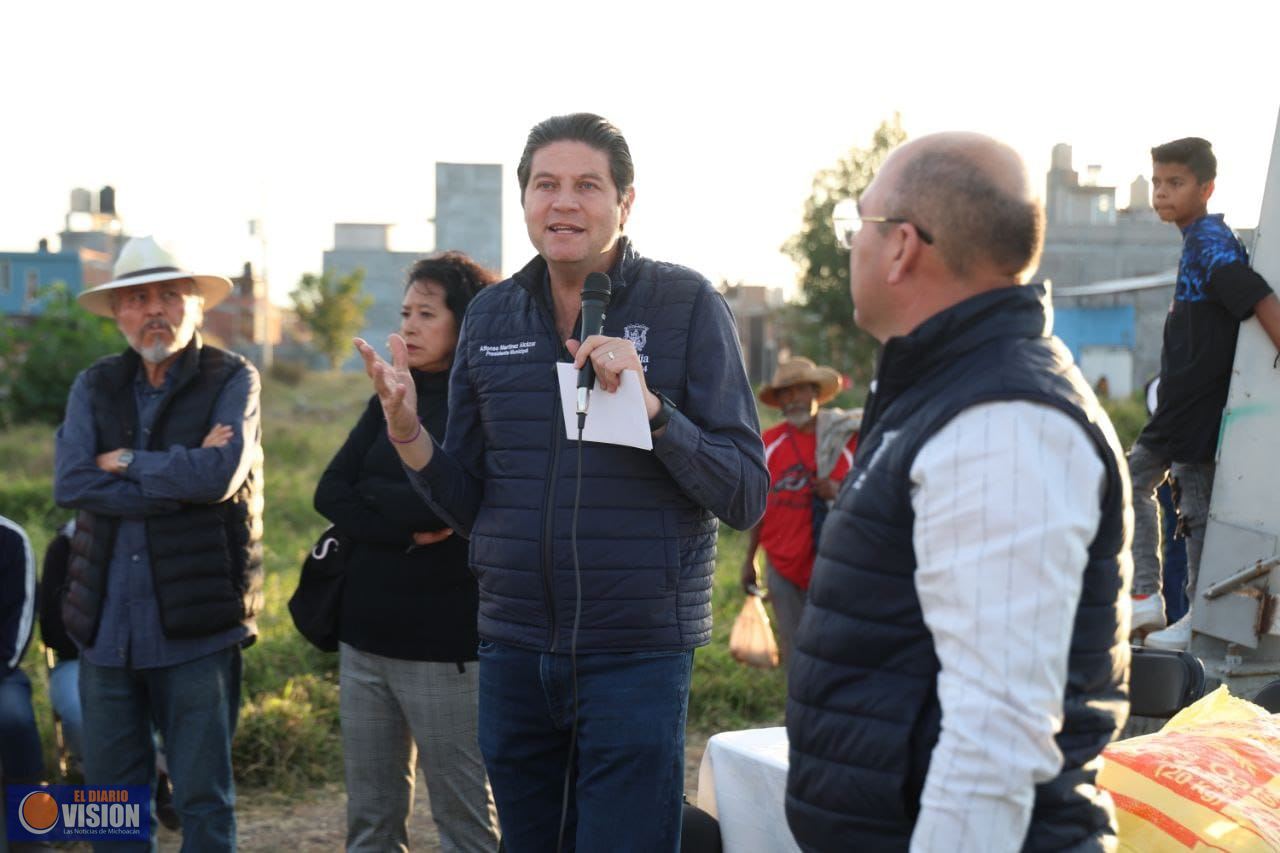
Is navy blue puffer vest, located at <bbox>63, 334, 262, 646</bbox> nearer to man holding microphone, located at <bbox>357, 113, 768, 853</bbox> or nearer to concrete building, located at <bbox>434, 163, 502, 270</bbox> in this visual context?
man holding microphone, located at <bbox>357, 113, 768, 853</bbox>

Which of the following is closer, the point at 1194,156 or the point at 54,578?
the point at 1194,156

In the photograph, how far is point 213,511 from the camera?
14.6 ft

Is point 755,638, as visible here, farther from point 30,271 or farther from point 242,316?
point 242,316

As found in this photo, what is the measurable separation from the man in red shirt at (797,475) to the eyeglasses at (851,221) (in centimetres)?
493

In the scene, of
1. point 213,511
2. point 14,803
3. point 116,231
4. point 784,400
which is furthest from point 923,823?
point 116,231

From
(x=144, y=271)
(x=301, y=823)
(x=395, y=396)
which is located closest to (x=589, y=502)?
(x=395, y=396)

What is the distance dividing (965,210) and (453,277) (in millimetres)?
2615

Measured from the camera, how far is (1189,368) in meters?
5.12

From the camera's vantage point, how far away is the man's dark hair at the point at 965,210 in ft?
6.48

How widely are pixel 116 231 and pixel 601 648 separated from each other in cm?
7912

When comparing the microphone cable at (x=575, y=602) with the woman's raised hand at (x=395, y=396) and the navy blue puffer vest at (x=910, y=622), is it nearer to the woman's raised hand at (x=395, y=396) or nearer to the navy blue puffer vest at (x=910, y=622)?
the woman's raised hand at (x=395, y=396)

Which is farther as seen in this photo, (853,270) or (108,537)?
(108,537)

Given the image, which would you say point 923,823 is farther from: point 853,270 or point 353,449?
point 353,449

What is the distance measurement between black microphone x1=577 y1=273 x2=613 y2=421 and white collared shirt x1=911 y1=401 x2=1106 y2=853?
1.21 metres
